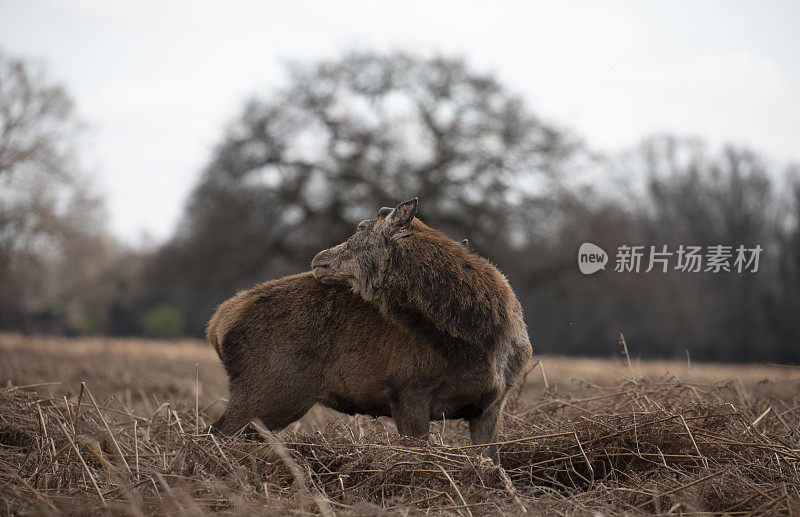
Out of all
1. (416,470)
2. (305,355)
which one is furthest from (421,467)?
(305,355)

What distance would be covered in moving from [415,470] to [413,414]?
670mm

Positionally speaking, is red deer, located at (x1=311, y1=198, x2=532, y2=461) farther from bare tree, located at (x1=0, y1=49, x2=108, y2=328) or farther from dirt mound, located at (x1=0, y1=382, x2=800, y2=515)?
bare tree, located at (x1=0, y1=49, x2=108, y2=328)

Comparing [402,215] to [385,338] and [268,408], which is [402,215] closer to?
[385,338]

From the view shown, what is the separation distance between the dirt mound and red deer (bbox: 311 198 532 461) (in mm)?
294

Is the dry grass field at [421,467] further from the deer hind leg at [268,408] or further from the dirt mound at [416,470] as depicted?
the deer hind leg at [268,408]

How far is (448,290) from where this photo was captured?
393cm

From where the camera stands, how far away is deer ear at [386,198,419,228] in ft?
13.8

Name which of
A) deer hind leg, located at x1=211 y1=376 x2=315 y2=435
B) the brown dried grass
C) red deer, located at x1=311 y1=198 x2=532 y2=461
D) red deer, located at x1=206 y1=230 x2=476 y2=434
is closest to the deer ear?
red deer, located at x1=311 y1=198 x2=532 y2=461

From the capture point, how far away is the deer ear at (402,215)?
4215mm

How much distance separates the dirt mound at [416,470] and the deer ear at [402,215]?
4.37 feet

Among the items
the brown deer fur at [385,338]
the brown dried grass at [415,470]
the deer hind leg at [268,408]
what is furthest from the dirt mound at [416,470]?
the brown deer fur at [385,338]

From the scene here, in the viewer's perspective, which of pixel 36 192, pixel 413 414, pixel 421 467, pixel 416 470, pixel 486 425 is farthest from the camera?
Result: pixel 36 192

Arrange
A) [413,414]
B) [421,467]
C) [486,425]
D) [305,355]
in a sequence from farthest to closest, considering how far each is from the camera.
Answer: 1. [305,355]
2. [486,425]
3. [413,414]
4. [421,467]

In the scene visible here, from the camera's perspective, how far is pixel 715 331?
93.4ft
